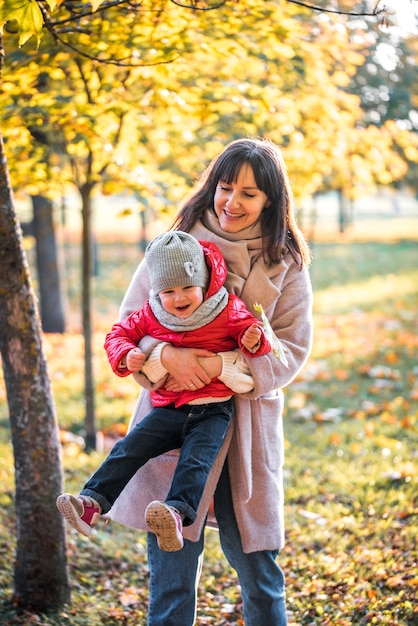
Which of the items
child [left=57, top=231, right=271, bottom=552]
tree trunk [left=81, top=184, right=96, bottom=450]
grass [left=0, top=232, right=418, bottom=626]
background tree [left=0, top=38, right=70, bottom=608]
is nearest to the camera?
child [left=57, top=231, right=271, bottom=552]

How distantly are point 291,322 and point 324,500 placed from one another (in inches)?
109

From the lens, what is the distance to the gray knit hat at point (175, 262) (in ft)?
8.93

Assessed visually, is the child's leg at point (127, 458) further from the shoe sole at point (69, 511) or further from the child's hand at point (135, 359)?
the child's hand at point (135, 359)

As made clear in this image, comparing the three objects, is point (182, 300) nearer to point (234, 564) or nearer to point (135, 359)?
point (135, 359)

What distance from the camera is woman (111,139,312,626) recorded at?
2.91m

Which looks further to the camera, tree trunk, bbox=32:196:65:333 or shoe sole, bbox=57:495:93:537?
tree trunk, bbox=32:196:65:333

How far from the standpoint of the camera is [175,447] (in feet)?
9.64

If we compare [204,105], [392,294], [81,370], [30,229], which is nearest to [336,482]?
[204,105]

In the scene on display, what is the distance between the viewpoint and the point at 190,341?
2844 mm

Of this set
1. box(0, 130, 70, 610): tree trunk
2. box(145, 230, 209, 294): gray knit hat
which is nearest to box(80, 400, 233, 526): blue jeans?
box(145, 230, 209, 294): gray knit hat

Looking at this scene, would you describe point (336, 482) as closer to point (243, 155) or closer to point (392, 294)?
point (243, 155)

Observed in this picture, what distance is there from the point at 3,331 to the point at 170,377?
99 cm

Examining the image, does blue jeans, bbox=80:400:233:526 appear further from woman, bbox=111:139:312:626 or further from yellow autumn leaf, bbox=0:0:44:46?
yellow autumn leaf, bbox=0:0:44:46

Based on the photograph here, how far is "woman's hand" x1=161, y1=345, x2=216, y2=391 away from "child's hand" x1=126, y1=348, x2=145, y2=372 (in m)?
0.08
